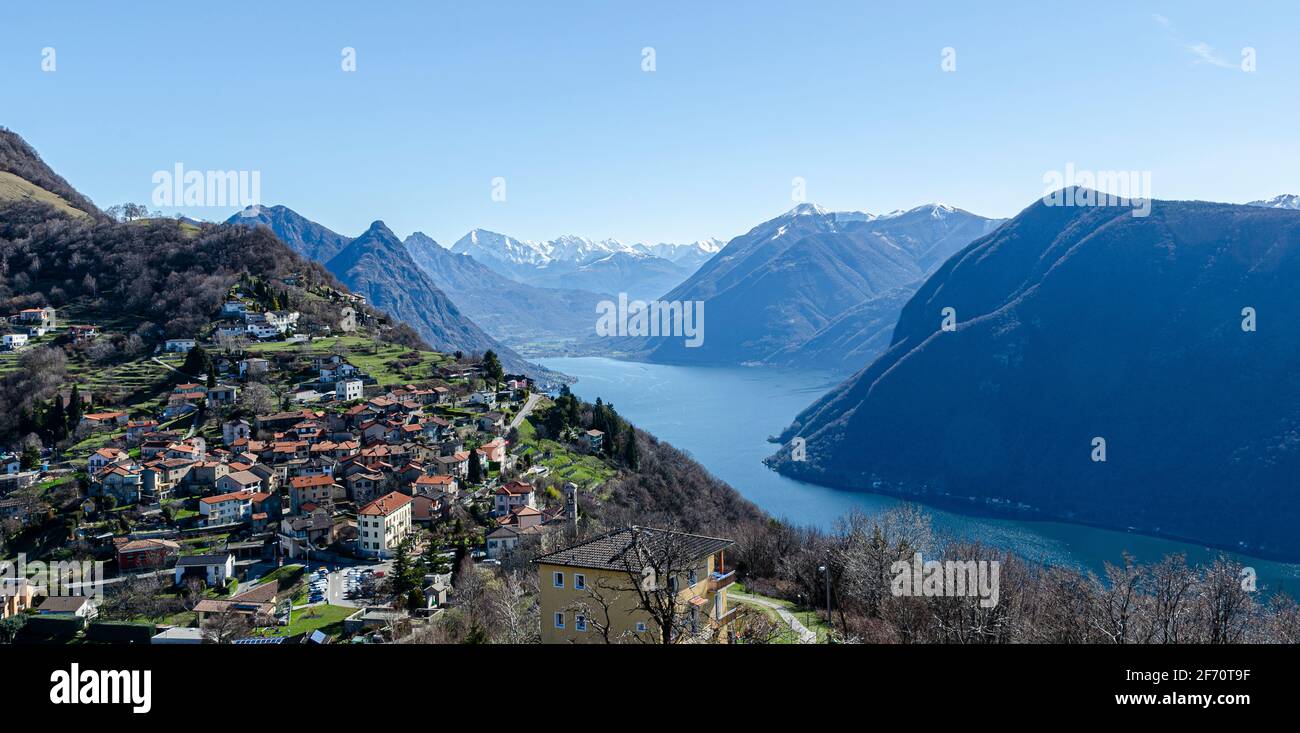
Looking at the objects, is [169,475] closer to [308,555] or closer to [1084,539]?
[308,555]

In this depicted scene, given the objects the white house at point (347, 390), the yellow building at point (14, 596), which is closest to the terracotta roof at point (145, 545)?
the yellow building at point (14, 596)

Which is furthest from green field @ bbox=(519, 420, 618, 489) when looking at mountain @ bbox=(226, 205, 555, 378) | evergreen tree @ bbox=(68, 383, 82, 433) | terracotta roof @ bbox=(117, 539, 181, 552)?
mountain @ bbox=(226, 205, 555, 378)

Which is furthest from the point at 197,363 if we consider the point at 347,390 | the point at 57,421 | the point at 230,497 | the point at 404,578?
the point at 404,578

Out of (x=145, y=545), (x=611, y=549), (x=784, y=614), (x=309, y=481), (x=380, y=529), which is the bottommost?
(x=145, y=545)

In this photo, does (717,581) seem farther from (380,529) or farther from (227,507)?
(227,507)

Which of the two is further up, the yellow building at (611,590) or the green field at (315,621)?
the yellow building at (611,590)

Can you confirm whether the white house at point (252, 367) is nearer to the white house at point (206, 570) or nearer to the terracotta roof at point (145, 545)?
the terracotta roof at point (145, 545)

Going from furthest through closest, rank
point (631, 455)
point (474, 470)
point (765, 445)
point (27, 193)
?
point (765, 445)
point (27, 193)
point (631, 455)
point (474, 470)

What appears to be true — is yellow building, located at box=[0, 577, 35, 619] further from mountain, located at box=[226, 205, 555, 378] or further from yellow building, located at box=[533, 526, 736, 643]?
mountain, located at box=[226, 205, 555, 378]
